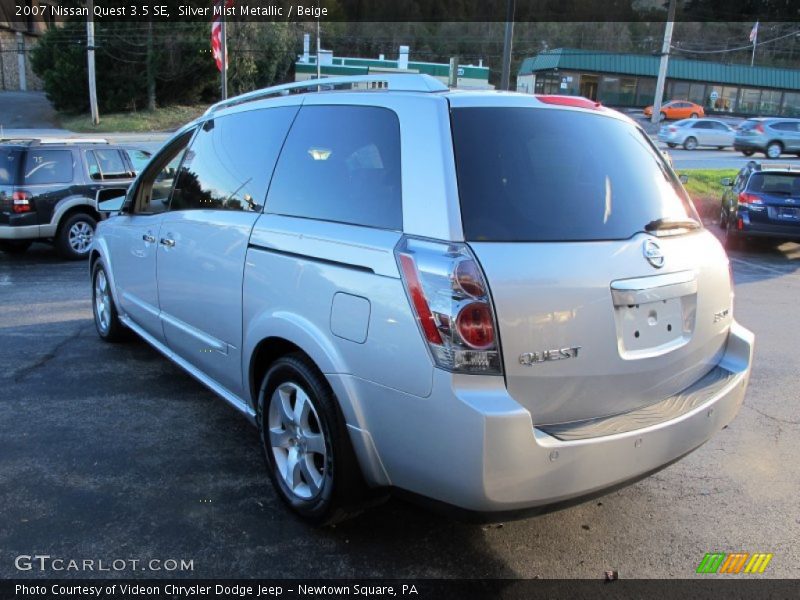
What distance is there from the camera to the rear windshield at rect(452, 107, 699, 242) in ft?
7.90

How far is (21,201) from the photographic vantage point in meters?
8.84

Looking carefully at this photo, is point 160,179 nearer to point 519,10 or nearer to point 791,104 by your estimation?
point 791,104

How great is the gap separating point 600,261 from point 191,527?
7.00 feet

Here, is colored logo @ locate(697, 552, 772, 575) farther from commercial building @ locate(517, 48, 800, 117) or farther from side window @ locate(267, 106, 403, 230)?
commercial building @ locate(517, 48, 800, 117)

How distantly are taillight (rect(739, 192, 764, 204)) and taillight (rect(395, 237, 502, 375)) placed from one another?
10935 millimetres

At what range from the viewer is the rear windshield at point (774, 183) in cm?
1136

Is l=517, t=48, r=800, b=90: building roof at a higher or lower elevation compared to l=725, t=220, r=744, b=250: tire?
higher

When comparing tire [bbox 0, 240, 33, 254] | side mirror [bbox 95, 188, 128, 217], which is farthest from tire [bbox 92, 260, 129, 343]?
tire [bbox 0, 240, 33, 254]

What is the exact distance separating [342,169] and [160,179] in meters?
2.16

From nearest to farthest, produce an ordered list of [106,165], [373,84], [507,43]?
[373,84] < [106,165] < [507,43]

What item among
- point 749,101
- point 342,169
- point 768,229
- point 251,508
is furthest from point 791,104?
point 251,508

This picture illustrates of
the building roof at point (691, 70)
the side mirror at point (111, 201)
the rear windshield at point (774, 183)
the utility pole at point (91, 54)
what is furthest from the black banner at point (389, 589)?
the building roof at point (691, 70)

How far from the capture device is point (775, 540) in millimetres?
2967

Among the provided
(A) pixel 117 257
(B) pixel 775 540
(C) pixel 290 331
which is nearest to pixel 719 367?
(B) pixel 775 540
